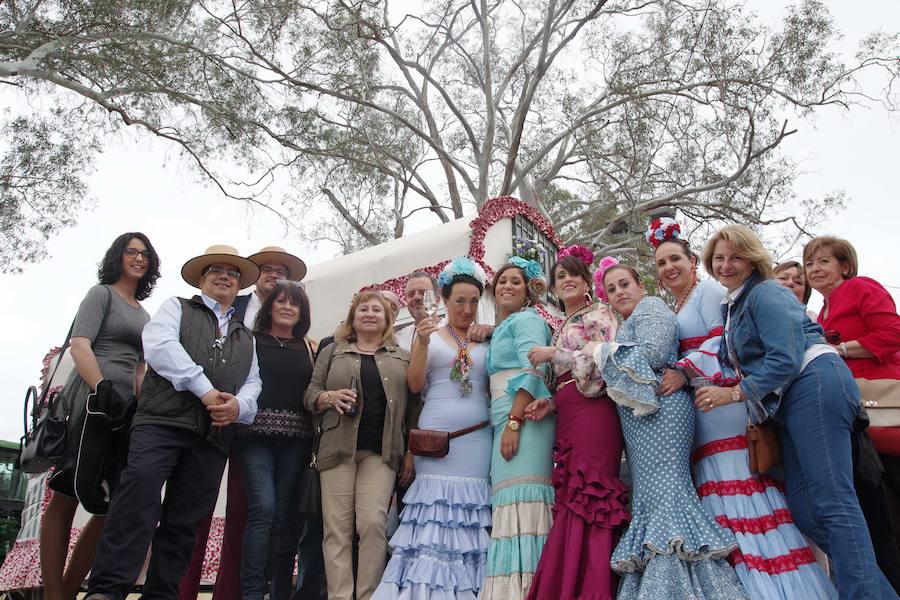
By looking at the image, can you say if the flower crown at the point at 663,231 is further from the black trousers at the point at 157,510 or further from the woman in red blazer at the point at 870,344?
the black trousers at the point at 157,510

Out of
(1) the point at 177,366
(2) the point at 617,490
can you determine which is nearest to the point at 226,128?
(1) the point at 177,366

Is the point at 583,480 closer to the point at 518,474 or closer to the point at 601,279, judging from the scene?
the point at 518,474

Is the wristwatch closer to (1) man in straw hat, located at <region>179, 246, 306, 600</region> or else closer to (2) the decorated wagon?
(1) man in straw hat, located at <region>179, 246, 306, 600</region>

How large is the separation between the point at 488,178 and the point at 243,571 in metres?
12.9

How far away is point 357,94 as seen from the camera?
1519cm

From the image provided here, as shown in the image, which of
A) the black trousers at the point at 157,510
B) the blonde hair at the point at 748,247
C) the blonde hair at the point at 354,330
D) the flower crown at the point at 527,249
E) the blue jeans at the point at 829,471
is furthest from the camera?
the flower crown at the point at 527,249

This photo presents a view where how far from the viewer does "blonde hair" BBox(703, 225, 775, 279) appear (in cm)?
300

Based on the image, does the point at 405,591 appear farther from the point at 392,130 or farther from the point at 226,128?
the point at 392,130

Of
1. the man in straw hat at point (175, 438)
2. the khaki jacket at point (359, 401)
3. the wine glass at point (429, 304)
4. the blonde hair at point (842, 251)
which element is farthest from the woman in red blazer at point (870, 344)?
the man in straw hat at point (175, 438)

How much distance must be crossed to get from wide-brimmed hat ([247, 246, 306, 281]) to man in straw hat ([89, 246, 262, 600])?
4.32ft

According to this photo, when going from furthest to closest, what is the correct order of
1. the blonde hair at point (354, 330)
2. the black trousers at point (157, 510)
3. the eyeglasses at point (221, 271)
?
the blonde hair at point (354, 330) < the eyeglasses at point (221, 271) < the black trousers at point (157, 510)

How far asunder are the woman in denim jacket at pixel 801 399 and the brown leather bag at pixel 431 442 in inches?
46.7

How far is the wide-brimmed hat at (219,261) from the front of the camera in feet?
12.3

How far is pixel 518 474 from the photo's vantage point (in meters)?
3.25
